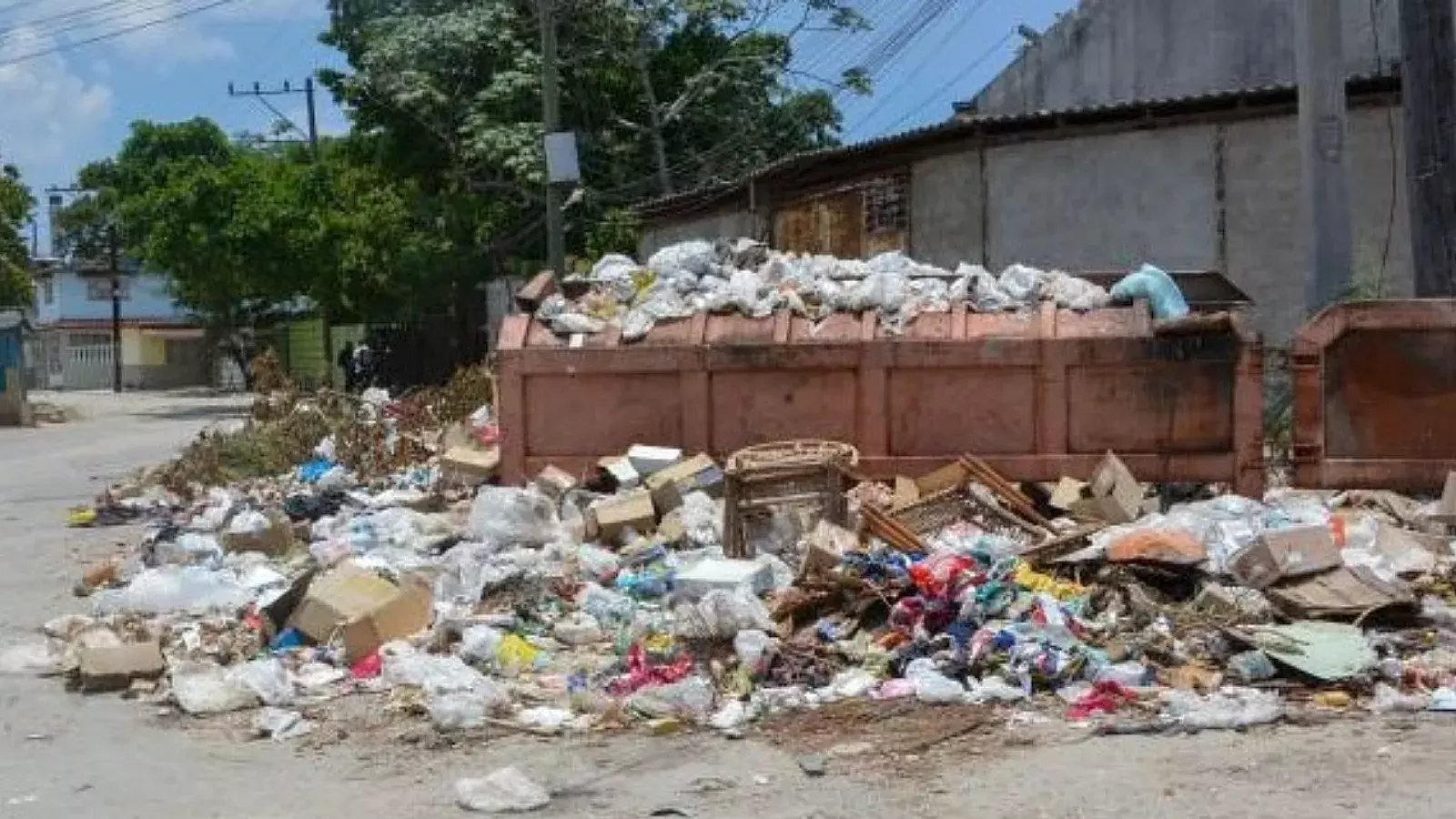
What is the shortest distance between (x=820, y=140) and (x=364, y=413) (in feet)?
52.1

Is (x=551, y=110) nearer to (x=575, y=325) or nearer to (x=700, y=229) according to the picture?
(x=700, y=229)

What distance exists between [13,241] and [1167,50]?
93.5ft

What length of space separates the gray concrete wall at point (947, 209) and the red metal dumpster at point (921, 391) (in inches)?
275

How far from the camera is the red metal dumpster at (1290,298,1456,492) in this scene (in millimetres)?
9531

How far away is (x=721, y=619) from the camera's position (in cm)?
703

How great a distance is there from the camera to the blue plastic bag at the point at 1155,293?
9.88 meters

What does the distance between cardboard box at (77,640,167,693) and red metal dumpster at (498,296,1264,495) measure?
11.9ft

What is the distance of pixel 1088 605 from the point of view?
23.6 feet

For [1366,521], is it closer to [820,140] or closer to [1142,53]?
[1142,53]

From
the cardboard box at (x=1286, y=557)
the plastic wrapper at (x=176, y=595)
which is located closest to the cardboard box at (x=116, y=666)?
the plastic wrapper at (x=176, y=595)

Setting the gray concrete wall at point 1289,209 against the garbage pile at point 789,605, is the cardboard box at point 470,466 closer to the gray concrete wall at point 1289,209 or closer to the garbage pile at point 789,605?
the garbage pile at point 789,605

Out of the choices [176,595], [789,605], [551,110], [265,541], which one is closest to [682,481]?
[789,605]

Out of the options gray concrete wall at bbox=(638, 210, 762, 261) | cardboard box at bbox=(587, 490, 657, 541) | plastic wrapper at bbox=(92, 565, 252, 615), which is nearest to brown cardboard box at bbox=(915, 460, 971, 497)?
cardboard box at bbox=(587, 490, 657, 541)

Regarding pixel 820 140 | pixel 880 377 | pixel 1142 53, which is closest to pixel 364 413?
pixel 880 377
